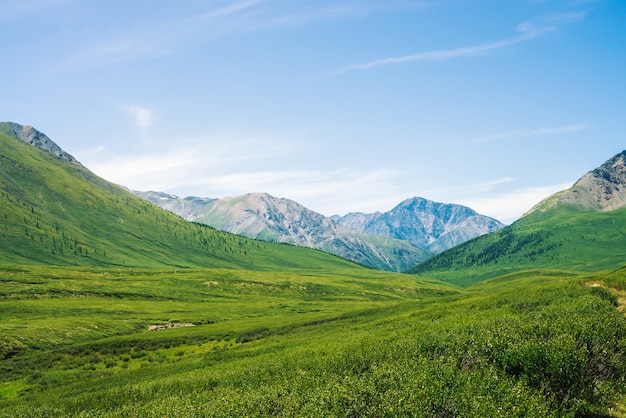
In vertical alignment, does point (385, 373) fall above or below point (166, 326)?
above

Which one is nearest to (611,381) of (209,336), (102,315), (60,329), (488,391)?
(488,391)

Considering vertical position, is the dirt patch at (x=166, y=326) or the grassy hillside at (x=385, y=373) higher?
the grassy hillside at (x=385, y=373)

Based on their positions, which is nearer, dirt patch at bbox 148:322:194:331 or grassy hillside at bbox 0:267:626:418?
grassy hillside at bbox 0:267:626:418

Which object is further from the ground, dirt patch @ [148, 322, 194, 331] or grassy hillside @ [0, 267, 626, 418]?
grassy hillside @ [0, 267, 626, 418]

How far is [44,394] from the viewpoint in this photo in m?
64.4

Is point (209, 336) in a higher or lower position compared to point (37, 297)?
lower

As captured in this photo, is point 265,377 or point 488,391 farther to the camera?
point 265,377

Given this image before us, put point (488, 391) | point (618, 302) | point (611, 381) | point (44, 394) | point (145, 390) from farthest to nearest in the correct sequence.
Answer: point (44, 394)
point (618, 302)
point (145, 390)
point (611, 381)
point (488, 391)

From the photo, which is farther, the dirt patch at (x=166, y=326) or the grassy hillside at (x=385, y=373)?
the dirt patch at (x=166, y=326)

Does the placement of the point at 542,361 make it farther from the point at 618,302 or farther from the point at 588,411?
the point at 618,302

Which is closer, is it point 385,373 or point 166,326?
point 385,373

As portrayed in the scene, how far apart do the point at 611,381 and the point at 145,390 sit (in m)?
48.1

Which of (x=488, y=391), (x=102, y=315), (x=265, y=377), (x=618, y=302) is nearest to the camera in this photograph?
(x=488, y=391)

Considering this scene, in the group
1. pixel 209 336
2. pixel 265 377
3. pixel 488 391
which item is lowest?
pixel 209 336
